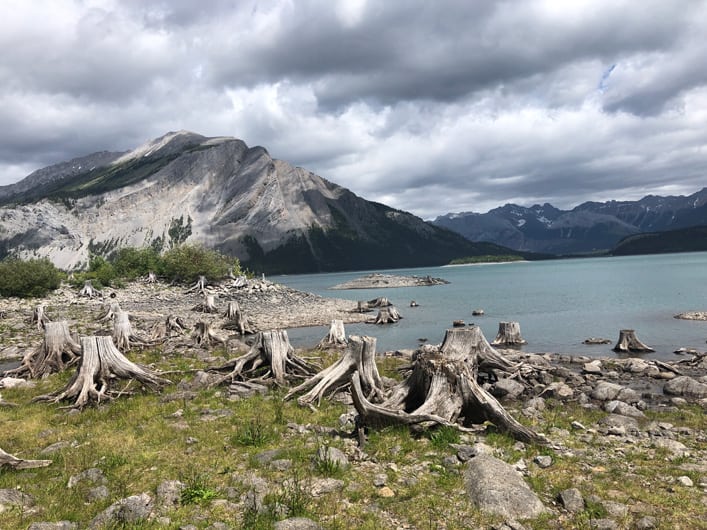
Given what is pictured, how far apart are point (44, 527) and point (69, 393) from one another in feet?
35.5

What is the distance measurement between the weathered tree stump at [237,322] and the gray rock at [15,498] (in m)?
32.7

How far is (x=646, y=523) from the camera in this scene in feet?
25.1

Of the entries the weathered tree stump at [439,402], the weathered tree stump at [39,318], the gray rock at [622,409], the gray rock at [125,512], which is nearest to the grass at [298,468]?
the gray rock at [125,512]

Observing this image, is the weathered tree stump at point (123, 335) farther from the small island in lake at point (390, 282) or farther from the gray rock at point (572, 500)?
the small island in lake at point (390, 282)

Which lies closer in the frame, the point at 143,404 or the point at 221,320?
the point at 143,404

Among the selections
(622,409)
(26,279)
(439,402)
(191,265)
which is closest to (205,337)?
(439,402)

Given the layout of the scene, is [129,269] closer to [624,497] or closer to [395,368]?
[395,368]

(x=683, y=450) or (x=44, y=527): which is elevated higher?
(x=44, y=527)

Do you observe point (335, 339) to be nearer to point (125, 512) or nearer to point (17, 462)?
point (17, 462)

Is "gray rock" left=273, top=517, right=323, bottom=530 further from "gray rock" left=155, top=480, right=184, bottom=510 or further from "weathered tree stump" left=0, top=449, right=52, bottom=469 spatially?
"weathered tree stump" left=0, top=449, right=52, bottom=469

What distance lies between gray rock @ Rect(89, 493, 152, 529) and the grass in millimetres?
250

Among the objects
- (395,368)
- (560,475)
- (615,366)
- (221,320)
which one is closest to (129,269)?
(221,320)

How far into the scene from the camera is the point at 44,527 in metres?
7.54

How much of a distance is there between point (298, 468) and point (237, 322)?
1337 inches
